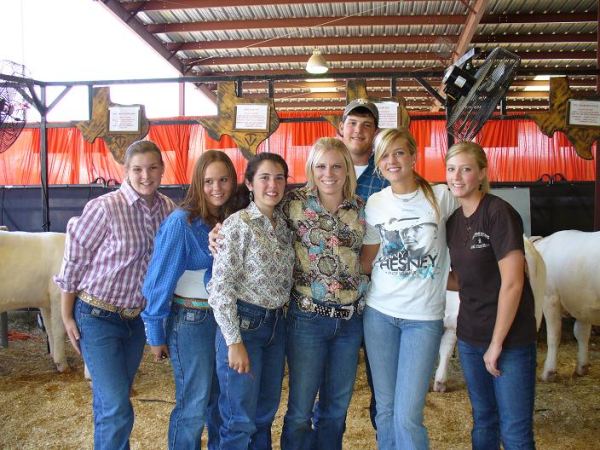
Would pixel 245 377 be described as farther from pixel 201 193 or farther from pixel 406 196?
pixel 406 196

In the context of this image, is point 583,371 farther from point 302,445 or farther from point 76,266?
point 76,266

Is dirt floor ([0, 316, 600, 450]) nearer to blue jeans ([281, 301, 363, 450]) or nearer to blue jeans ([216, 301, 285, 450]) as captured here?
blue jeans ([281, 301, 363, 450])

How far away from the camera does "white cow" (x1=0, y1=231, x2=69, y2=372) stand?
4520 mm

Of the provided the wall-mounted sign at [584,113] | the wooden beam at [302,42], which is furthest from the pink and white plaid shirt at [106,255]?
the wooden beam at [302,42]

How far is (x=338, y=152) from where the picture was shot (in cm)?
221

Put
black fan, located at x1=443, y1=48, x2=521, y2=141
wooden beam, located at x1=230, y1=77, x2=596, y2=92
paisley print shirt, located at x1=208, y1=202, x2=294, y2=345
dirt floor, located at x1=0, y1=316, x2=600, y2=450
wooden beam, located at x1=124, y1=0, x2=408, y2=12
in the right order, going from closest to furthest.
→ paisley print shirt, located at x1=208, y1=202, x2=294, y2=345 < dirt floor, located at x1=0, y1=316, x2=600, y2=450 < black fan, located at x1=443, y1=48, x2=521, y2=141 < wooden beam, located at x1=124, y1=0, x2=408, y2=12 < wooden beam, located at x1=230, y1=77, x2=596, y2=92

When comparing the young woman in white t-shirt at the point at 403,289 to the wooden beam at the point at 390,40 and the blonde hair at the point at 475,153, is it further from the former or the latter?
the wooden beam at the point at 390,40

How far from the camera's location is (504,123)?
10.8 m

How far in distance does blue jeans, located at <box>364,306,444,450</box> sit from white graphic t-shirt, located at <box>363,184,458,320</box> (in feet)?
0.19

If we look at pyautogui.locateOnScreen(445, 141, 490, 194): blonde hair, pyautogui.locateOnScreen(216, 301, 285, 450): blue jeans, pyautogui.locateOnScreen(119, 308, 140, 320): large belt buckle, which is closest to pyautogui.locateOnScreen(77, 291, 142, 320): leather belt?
pyautogui.locateOnScreen(119, 308, 140, 320): large belt buckle

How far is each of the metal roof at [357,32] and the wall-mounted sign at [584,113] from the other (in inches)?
106

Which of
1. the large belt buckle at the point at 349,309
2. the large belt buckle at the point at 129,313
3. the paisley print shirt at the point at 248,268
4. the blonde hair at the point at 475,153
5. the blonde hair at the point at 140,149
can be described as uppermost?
the blonde hair at the point at 140,149

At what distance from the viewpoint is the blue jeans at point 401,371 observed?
6.86ft

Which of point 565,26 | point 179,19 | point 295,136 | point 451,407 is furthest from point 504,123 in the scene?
point 451,407
